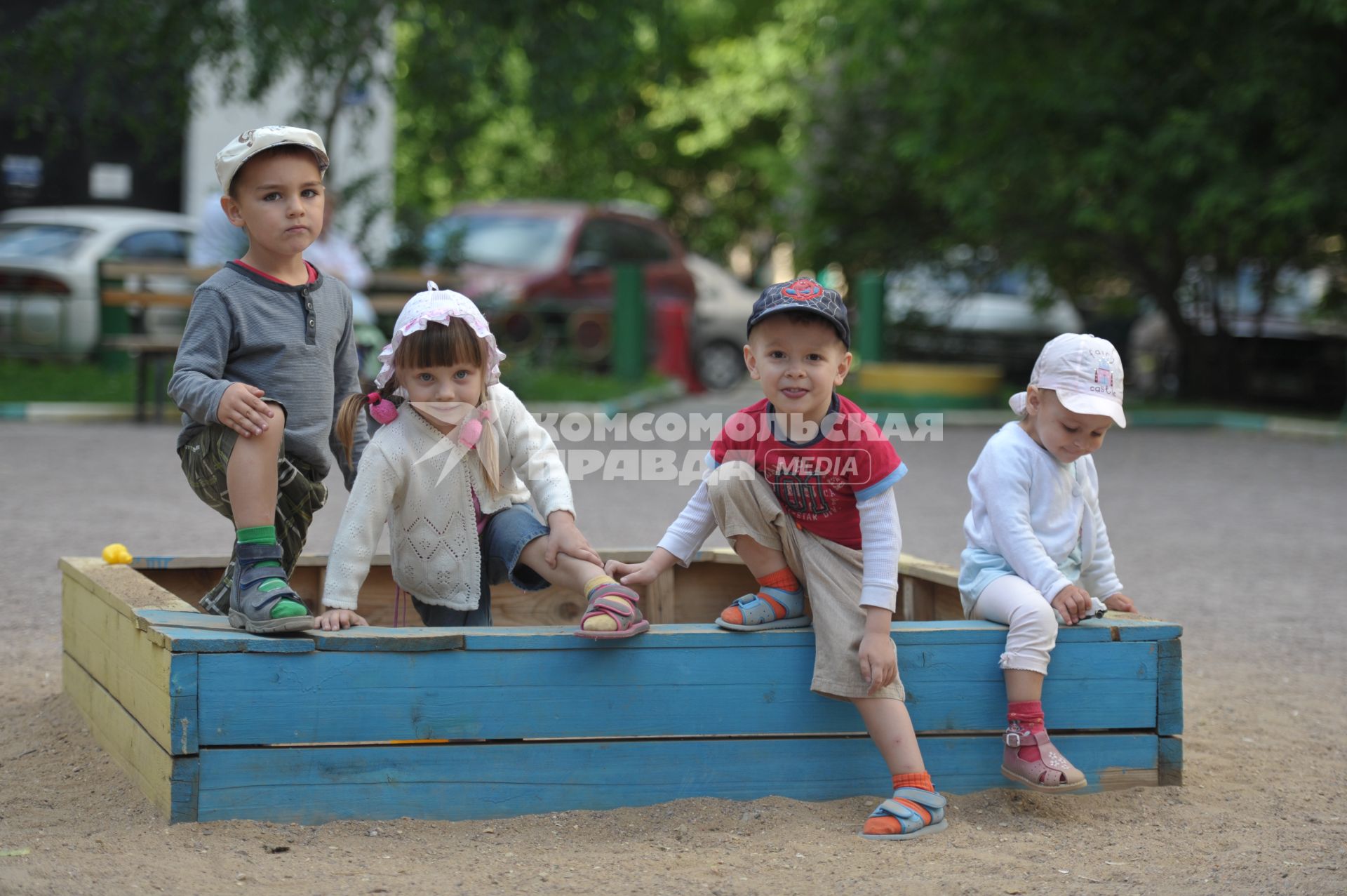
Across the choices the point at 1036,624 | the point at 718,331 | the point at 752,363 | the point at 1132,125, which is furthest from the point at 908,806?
the point at 718,331

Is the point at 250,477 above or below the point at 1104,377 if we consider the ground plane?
below

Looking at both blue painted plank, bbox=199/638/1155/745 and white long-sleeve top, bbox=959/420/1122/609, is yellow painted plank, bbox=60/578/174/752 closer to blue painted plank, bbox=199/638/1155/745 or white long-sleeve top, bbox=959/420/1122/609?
blue painted plank, bbox=199/638/1155/745

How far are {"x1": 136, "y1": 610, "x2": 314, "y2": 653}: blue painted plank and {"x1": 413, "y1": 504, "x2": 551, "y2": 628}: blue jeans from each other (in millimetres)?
544

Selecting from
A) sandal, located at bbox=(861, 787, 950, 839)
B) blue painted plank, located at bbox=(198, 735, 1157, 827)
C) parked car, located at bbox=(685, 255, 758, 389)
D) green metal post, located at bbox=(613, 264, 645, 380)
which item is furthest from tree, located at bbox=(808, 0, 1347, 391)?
sandal, located at bbox=(861, 787, 950, 839)

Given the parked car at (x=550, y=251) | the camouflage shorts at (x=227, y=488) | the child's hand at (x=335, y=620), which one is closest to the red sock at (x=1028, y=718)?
the child's hand at (x=335, y=620)

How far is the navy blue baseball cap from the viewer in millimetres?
3408

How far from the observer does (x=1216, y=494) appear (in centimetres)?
979

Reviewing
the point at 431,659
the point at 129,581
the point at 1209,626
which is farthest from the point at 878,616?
the point at 1209,626

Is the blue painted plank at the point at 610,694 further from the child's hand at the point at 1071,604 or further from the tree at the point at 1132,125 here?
the tree at the point at 1132,125

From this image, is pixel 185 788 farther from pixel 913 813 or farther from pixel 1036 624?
pixel 1036 624

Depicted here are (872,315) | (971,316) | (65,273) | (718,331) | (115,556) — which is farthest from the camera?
(971,316)

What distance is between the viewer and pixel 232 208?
3641 millimetres

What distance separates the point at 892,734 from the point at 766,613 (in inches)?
15.8

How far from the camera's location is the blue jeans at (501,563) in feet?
12.1
